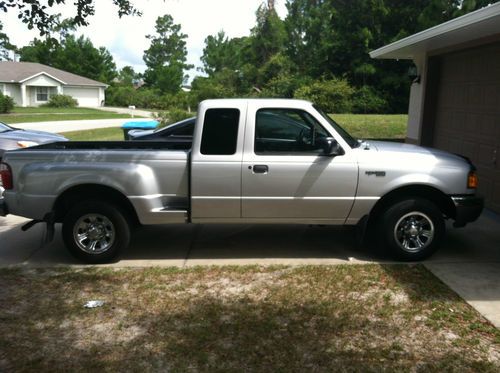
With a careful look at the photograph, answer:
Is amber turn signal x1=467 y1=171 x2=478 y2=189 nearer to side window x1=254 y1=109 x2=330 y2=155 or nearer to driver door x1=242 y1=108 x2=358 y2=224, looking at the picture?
driver door x1=242 y1=108 x2=358 y2=224

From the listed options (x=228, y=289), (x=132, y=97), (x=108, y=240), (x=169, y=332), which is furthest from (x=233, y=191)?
(x=132, y=97)

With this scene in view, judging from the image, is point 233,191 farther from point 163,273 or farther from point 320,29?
point 320,29

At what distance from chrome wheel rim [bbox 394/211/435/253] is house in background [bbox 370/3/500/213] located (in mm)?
2788

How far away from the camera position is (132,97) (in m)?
61.8

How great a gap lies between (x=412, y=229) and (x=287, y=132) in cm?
181

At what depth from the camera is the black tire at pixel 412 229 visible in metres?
5.98

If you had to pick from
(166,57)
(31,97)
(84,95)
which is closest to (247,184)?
(31,97)

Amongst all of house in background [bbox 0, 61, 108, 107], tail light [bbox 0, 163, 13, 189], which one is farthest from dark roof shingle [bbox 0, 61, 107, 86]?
tail light [bbox 0, 163, 13, 189]

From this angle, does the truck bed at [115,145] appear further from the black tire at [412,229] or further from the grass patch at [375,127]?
the grass patch at [375,127]

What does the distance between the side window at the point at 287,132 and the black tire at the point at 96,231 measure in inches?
69.8

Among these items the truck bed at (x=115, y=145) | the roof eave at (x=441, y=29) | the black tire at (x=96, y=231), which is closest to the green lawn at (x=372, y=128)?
the roof eave at (x=441, y=29)

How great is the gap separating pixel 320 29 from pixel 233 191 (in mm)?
45265

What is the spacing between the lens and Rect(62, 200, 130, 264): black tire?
5.97 m

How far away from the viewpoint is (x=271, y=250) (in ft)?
21.9
